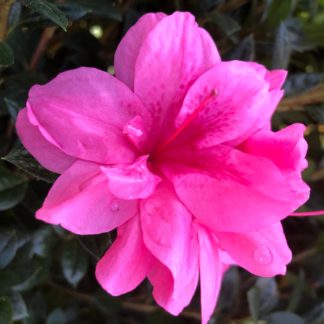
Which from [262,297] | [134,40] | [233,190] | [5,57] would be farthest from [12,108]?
[262,297]

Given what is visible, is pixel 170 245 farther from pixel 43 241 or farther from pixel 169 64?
pixel 43 241

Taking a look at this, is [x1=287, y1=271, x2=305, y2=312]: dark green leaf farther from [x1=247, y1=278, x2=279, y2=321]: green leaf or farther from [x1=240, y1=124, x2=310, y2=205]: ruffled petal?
[x1=240, y1=124, x2=310, y2=205]: ruffled petal

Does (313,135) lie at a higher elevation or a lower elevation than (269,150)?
lower

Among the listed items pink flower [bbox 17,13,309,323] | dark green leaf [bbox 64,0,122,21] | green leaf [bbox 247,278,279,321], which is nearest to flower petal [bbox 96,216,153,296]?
pink flower [bbox 17,13,309,323]

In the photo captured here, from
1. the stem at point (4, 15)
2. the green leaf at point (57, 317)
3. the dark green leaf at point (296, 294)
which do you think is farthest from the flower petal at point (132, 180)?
the dark green leaf at point (296, 294)

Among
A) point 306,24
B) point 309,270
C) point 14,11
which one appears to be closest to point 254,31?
point 306,24

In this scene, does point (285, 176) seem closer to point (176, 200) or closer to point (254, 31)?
point (176, 200)
